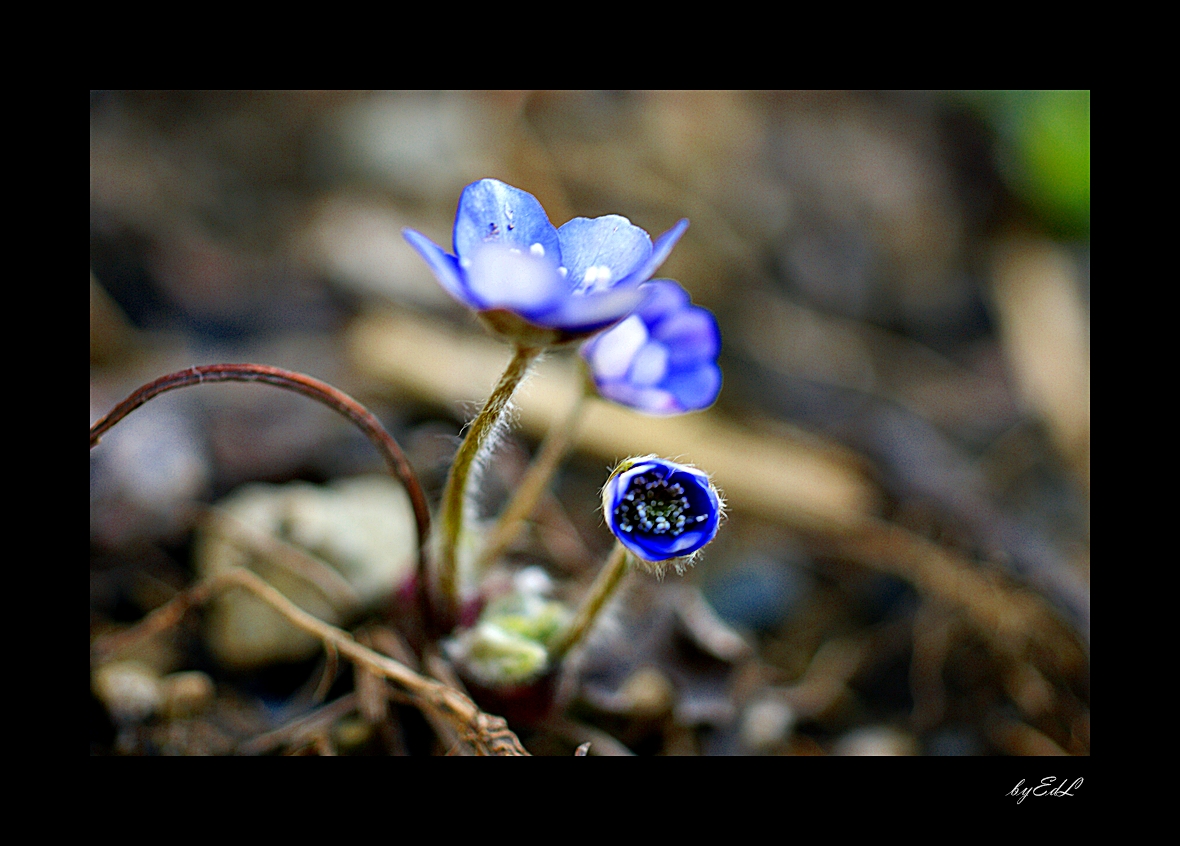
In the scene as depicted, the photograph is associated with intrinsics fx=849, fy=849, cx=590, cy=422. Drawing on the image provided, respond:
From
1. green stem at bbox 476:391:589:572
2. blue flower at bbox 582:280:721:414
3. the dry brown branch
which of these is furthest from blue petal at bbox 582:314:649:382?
the dry brown branch

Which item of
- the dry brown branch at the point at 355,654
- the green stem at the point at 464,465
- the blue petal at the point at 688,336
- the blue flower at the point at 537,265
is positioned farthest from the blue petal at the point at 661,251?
the dry brown branch at the point at 355,654

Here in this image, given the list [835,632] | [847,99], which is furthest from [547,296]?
[847,99]

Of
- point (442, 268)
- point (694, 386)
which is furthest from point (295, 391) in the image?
point (694, 386)

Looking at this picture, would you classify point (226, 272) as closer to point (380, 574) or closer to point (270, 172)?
point (270, 172)

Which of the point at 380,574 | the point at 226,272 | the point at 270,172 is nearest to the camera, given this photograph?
the point at 380,574

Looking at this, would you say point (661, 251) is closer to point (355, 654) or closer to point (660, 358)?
point (660, 358)

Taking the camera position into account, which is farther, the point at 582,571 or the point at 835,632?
the point at 835,632
